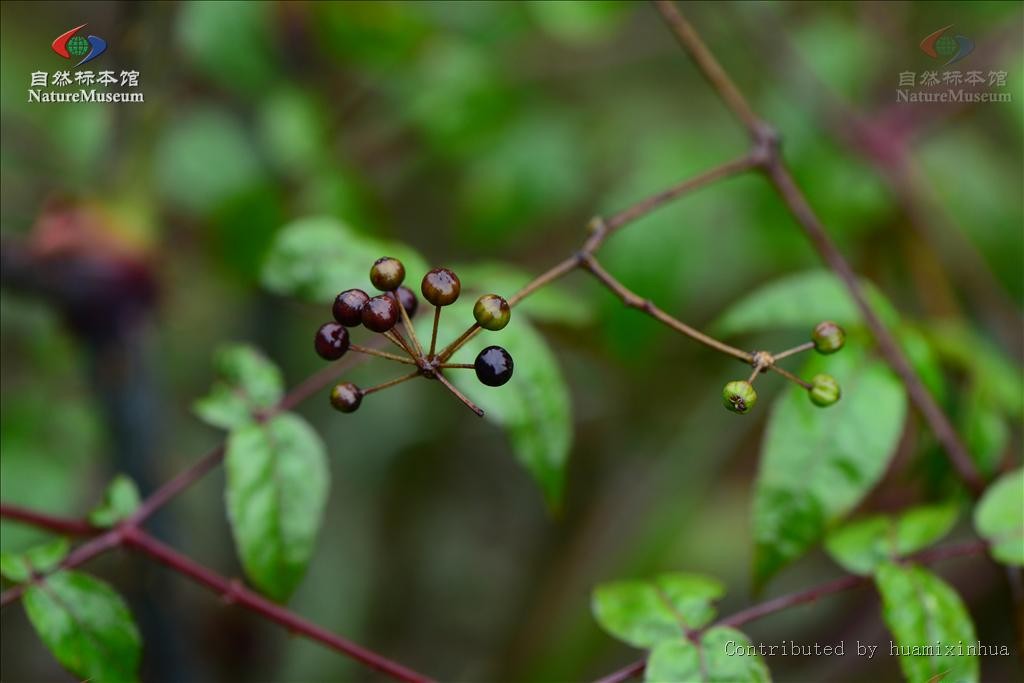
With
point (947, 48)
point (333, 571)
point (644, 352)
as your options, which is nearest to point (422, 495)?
point (333, 571)

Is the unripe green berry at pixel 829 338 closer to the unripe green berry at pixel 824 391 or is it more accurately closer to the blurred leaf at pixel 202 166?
the unripe green berry at pixel 824 391

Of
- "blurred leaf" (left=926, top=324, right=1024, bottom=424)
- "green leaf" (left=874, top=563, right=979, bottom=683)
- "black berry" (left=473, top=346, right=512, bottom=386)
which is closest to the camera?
"black berry" (left=473, top=346, right=512, bottom=386)

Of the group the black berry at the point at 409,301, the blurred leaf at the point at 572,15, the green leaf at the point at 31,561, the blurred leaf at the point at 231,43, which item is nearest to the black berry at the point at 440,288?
the black berry at the point at 409,301

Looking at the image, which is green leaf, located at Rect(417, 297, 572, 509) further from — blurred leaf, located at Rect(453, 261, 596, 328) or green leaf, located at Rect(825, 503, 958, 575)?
green leaf, located at Rect(825, 503, 958, 575)

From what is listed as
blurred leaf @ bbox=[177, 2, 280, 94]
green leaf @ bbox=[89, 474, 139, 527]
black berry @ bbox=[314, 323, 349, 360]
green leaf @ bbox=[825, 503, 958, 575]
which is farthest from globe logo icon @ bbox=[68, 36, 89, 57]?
green leaf @ bbox=[825, 503, 958, 575]

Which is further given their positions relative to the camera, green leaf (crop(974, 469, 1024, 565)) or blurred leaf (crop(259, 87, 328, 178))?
blurred leaf (crop(259, 87, 328, 178))

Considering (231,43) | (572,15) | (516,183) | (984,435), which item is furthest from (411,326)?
(231,43)
